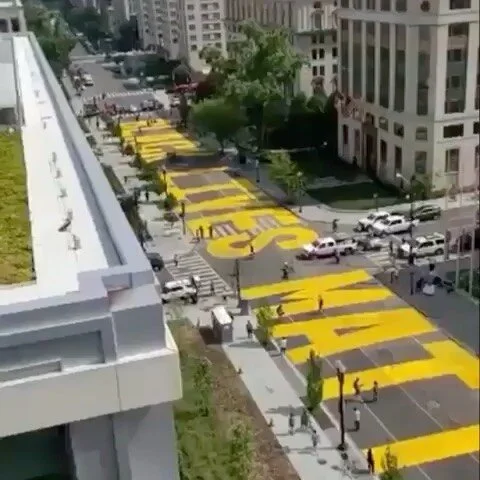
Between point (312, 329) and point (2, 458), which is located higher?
point (2, 458)

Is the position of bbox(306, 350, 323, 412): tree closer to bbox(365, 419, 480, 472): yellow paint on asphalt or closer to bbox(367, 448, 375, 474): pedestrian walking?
bbox(365, 419, 480, 472): yellow paint on asphalt

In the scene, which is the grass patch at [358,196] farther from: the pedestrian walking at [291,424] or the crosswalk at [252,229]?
the pedestrian walking at [291,424]

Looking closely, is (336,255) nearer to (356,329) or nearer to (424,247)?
(424,247)

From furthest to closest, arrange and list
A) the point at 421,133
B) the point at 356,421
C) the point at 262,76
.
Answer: the point at 262,76
the point at 421,133
the point at 356,421

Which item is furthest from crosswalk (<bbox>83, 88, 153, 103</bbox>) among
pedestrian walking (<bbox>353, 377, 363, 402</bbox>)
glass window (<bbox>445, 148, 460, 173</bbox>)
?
glass window (<bbox>445, 148, 460, 173</bbox>)

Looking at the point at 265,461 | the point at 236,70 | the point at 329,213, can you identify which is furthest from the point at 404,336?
the point at 236,70

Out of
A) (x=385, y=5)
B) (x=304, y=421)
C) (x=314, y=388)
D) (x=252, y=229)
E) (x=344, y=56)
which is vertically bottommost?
(x=304, y=421)

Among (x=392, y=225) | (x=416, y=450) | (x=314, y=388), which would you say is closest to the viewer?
(x=416, y=450)

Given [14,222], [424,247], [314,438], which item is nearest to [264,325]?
[314,438]

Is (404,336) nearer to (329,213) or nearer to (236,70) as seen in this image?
(329,213)
